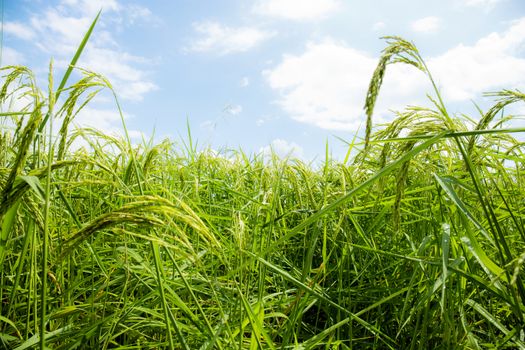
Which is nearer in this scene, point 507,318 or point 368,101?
point 368,101

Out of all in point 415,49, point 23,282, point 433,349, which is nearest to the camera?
point 415,49

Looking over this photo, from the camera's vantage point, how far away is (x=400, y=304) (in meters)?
1.88

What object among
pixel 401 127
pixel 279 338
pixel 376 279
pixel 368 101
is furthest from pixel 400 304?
pixel 368 101

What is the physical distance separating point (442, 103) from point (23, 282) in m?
A: 1.93

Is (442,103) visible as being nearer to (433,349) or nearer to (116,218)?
(433,349)

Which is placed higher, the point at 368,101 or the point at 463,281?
the point at 368,101

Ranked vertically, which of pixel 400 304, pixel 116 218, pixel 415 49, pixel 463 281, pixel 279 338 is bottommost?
pixel 279 338

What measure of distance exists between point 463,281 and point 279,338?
2.40 ft

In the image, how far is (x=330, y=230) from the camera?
7.21 ft

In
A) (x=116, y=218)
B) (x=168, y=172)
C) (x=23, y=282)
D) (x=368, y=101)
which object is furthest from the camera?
(x=168, y=172)

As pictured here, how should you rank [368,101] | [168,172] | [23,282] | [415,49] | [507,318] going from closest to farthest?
1. [368,101]
2. [415,49]
3. [507,318]
4. [23,282]
5. [168,172]

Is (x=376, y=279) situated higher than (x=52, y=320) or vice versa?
(x=376, y=279)

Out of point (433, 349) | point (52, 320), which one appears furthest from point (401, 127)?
point (52, 320)

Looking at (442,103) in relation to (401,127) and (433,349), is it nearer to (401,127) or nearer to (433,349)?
(401,127)
